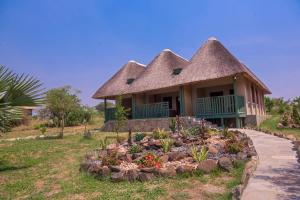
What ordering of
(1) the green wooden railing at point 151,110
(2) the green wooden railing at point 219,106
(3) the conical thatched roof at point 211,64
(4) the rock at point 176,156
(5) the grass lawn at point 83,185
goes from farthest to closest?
(1) the green wooden railing at point 151,110, (2) the green wooden railing at point 219,106, (3) the conical thatched roof at point 211,64, (4) the rock at point 176,156, (5) the grass lawn at point 83,185

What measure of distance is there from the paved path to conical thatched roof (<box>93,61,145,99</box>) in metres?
14.6

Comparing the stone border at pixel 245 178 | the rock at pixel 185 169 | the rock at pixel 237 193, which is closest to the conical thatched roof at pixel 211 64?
the stone border at pixel 245 178

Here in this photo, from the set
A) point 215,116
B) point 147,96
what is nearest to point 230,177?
point 215,116

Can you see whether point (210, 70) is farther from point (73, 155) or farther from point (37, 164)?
point (37, 164)

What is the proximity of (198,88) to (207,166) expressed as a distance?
12.8 m

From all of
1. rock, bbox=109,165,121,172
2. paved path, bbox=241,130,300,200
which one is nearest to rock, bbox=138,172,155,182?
rock, bbox=109,165,121,172

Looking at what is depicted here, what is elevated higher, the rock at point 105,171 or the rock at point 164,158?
the rock at point 164,158

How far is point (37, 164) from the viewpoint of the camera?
8.97 meters

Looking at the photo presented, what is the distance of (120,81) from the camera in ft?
76.1

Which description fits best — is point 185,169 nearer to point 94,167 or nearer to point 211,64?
point 94,167

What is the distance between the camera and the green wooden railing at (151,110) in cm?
1881

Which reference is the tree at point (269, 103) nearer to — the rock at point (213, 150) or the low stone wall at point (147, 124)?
the low stone wall at point (147, 124)

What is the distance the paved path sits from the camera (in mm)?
4538

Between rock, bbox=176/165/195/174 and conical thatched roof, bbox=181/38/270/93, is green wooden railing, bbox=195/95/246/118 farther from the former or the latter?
rock, bbox=176/165/195/174
